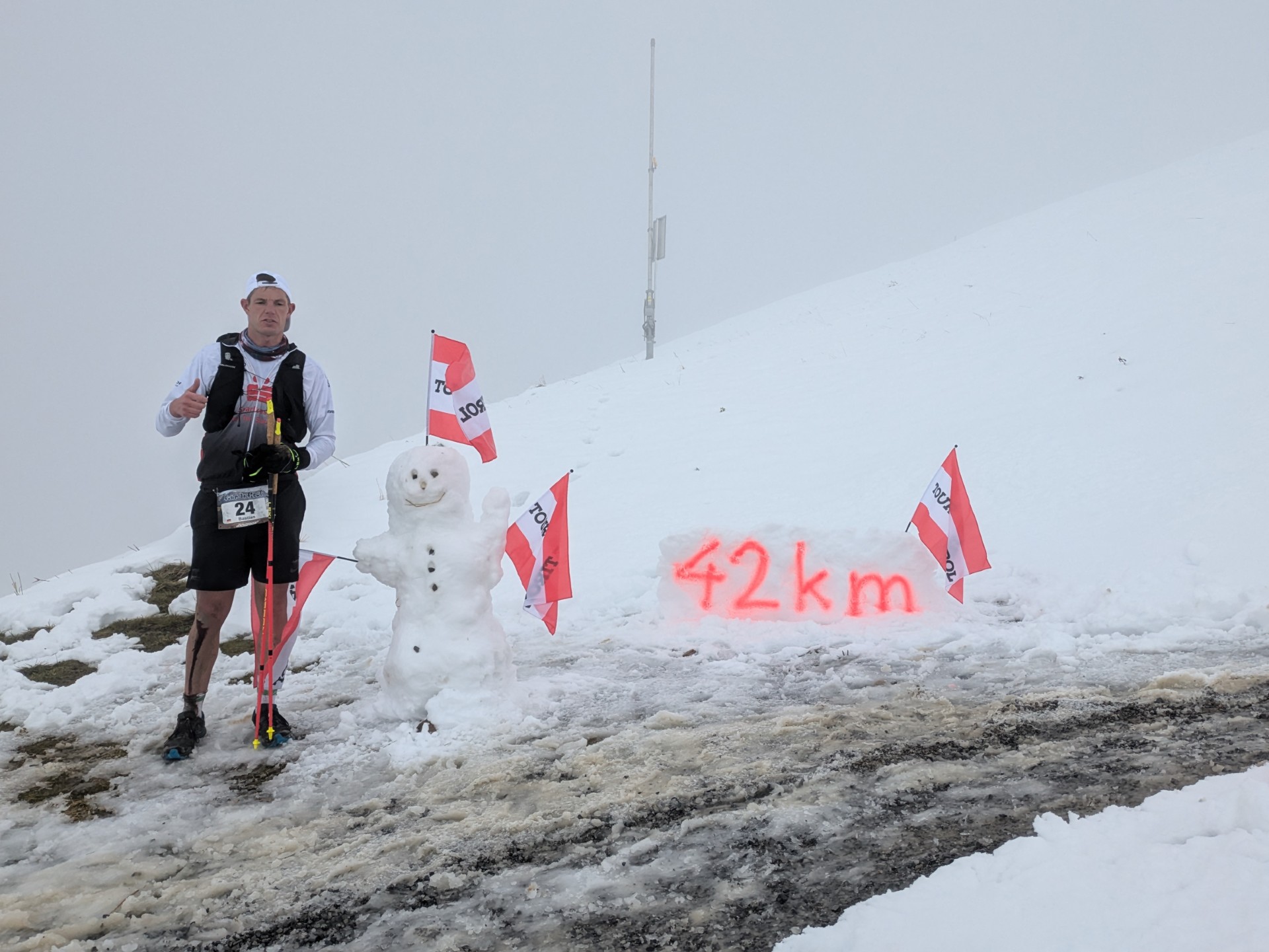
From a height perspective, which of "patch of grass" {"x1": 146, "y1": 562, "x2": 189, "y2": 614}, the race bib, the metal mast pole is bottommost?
"patch of grass" {"x1": 146, "y1": 562, "x2": 189, "y2": 614}

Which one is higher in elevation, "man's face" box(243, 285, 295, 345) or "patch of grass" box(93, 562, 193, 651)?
"man's face" box(243, 285, 295, 345)

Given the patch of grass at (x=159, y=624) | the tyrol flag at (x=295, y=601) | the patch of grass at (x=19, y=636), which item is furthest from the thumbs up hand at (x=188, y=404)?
the patch of grass at (x=19, y=636)

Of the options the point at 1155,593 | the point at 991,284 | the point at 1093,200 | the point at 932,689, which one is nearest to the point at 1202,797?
the point at 932,689

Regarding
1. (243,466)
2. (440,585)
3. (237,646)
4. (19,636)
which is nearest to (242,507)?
(243,466)

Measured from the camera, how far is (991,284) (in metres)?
12.5

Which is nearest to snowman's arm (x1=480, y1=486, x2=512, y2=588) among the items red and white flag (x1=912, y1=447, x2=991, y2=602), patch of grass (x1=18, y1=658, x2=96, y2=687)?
red and white flag (x1=912, y1=447, x2=991, y2=602)

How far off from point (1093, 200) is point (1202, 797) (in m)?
15.4

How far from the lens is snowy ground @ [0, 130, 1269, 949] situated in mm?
2740

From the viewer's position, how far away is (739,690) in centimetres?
473

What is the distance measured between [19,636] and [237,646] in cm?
183

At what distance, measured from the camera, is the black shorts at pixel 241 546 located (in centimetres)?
434

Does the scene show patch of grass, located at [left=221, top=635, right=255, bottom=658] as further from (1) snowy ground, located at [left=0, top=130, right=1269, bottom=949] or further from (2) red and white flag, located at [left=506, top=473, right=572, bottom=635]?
(2) red and white flag, located at [left=506, top=473, right=572, bottom=635]

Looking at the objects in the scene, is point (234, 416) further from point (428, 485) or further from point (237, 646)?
point (237, 646)

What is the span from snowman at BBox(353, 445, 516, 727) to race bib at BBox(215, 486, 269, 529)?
22.6 inches
